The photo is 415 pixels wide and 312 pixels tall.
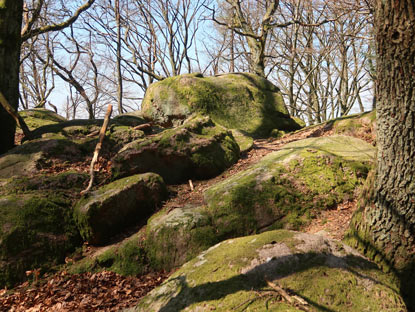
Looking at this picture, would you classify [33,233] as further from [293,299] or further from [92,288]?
[293,299]

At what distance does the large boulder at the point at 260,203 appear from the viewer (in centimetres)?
495

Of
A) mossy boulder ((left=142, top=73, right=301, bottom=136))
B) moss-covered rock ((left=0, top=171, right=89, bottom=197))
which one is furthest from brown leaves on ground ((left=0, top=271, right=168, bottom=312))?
mossy boulder ((left=142, top=73, right=301, bottom=136))

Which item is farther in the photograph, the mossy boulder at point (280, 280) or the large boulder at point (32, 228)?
the large boulder at point (32, 228)

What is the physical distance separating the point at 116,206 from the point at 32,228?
4.88 ft

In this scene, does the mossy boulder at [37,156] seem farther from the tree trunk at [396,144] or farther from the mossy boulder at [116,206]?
the tree trunk at [396,144]

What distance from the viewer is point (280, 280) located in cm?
281

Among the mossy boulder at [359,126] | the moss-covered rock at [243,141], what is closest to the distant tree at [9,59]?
the moss-covered rock at [243,141]

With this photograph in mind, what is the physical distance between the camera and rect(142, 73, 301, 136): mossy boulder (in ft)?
31.7

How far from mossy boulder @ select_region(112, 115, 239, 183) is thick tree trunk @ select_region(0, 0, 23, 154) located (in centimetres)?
360

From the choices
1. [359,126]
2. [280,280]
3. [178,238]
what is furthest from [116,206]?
[359,126]

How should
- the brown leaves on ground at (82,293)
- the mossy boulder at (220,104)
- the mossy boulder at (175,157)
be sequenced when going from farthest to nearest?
the mossy boulder at (220,104)
the mossy boulder at (175,157)
the brown leaves on ground at (82,293)

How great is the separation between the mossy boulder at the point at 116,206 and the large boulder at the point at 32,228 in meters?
0.32

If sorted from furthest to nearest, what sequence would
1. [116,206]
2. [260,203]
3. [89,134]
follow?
[89,134] < [116,206] < [260,203]

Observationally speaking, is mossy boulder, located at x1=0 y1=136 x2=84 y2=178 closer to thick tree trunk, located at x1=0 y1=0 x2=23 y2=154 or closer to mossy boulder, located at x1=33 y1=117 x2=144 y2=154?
mossy boulder, located at x1=33 y1=117 x2=144 y2=154
